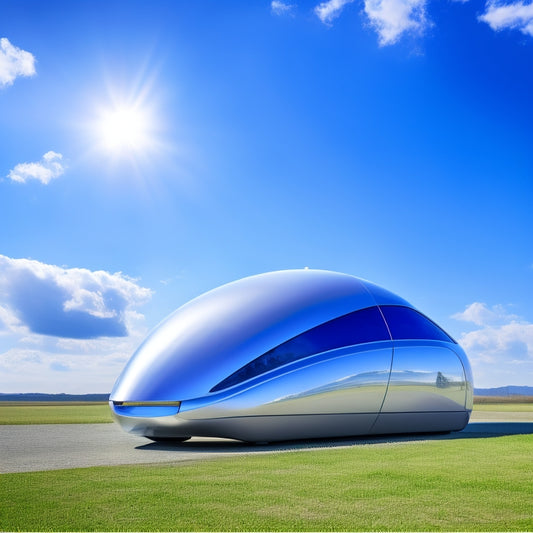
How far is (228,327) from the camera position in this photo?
13.7m

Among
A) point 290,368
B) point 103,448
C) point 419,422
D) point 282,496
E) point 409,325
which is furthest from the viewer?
point 409,325

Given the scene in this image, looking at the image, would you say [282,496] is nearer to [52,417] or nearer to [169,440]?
[169,440]

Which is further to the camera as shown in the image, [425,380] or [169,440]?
[425,380]

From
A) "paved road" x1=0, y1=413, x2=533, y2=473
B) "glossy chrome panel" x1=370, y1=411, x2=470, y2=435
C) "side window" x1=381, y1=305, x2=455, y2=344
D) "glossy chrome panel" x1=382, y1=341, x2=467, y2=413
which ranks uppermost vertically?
"side window" x1=381, y1=305, x2=455, y2=344

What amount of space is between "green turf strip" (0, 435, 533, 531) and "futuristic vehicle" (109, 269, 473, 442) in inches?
98.7

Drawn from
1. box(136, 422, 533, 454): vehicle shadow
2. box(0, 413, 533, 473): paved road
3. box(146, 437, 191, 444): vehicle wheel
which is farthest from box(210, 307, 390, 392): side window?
box(146, 437, 191, 444): vehicle wheel

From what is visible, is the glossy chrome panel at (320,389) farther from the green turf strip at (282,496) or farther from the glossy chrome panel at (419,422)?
the green turf strip at (282,496)

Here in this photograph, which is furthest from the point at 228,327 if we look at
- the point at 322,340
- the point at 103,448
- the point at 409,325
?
the point at 409,325

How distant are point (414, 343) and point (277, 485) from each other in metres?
9.02

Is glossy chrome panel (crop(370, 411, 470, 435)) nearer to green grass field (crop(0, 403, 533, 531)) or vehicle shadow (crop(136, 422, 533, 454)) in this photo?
vehicle shadow (crop(136, 422, 533, 454))

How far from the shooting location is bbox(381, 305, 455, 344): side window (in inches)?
621

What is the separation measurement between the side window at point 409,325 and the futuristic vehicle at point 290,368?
4 cm

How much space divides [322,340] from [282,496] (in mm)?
7185

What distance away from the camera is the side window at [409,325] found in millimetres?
15773
